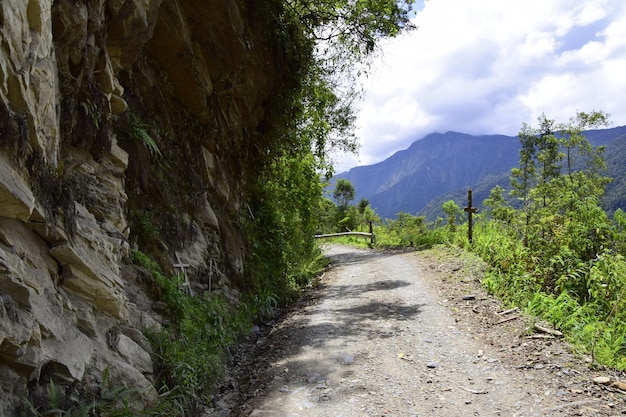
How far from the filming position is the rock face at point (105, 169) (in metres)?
3.32

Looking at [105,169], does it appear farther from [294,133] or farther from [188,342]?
[294,133]

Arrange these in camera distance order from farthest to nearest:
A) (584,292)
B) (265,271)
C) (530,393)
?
(265,271) → (584,292) → (530,393)

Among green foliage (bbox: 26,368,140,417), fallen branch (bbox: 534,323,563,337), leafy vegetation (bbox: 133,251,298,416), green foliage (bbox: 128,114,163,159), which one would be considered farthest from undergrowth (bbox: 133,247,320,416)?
fallen branch (bbox: 534,323,563,337)

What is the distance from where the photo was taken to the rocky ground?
4.61 m

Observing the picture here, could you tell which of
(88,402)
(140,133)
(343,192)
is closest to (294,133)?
(140,133)

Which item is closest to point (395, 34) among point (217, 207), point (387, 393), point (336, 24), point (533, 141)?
point (336, 24)

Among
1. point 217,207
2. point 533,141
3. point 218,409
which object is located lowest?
point 218,409

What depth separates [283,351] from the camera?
680 cm

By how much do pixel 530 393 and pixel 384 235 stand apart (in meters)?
20.9

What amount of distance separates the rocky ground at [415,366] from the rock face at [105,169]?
5.40 feet

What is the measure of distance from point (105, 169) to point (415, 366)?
4860 millimetres

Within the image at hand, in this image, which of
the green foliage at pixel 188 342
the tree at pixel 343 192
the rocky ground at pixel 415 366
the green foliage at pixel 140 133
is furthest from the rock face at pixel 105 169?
the tree at pixel 343 192

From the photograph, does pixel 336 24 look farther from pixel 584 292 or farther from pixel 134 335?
pixel 134 335

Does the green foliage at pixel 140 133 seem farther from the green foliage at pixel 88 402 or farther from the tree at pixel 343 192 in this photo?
the tree at pixel 343 192
